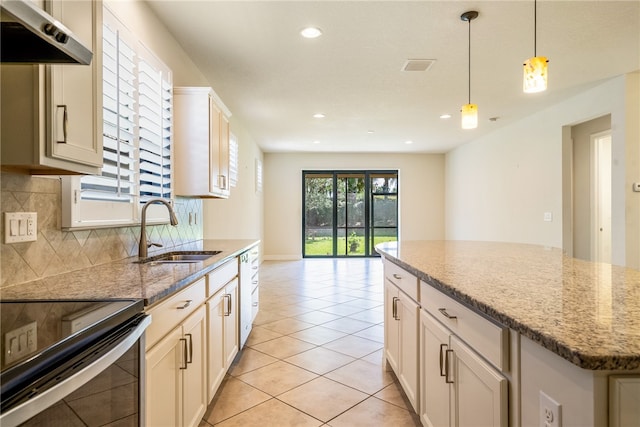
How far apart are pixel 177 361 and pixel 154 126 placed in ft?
Result: 5.27

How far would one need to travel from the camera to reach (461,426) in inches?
52.0

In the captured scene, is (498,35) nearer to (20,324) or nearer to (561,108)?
(561,108)

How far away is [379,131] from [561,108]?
8.76ft

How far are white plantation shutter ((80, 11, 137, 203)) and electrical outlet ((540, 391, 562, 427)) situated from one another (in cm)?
190

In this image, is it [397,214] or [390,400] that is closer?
[390,400]

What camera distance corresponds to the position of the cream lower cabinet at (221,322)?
204 cm

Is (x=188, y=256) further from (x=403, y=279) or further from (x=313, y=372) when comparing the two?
(x=403, y=279)

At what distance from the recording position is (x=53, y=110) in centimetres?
120

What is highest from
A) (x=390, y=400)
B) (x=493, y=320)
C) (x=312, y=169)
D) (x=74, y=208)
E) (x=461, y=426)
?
(x=312, y=169)

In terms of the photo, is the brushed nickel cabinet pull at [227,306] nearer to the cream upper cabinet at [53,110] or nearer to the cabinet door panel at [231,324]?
the cabinet door panel at [231,324]

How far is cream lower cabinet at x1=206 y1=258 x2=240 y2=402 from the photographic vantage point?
6.68 feet

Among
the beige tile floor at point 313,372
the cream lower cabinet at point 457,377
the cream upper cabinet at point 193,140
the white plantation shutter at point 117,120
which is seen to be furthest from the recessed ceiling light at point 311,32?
the beige tile floor at point 313,372

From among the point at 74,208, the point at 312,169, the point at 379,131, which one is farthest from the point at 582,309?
the point at 312,169

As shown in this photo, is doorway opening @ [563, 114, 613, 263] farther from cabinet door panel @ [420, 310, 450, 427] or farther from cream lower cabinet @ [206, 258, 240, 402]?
cream lower cabinet @ [206, 258, 240, 402]
